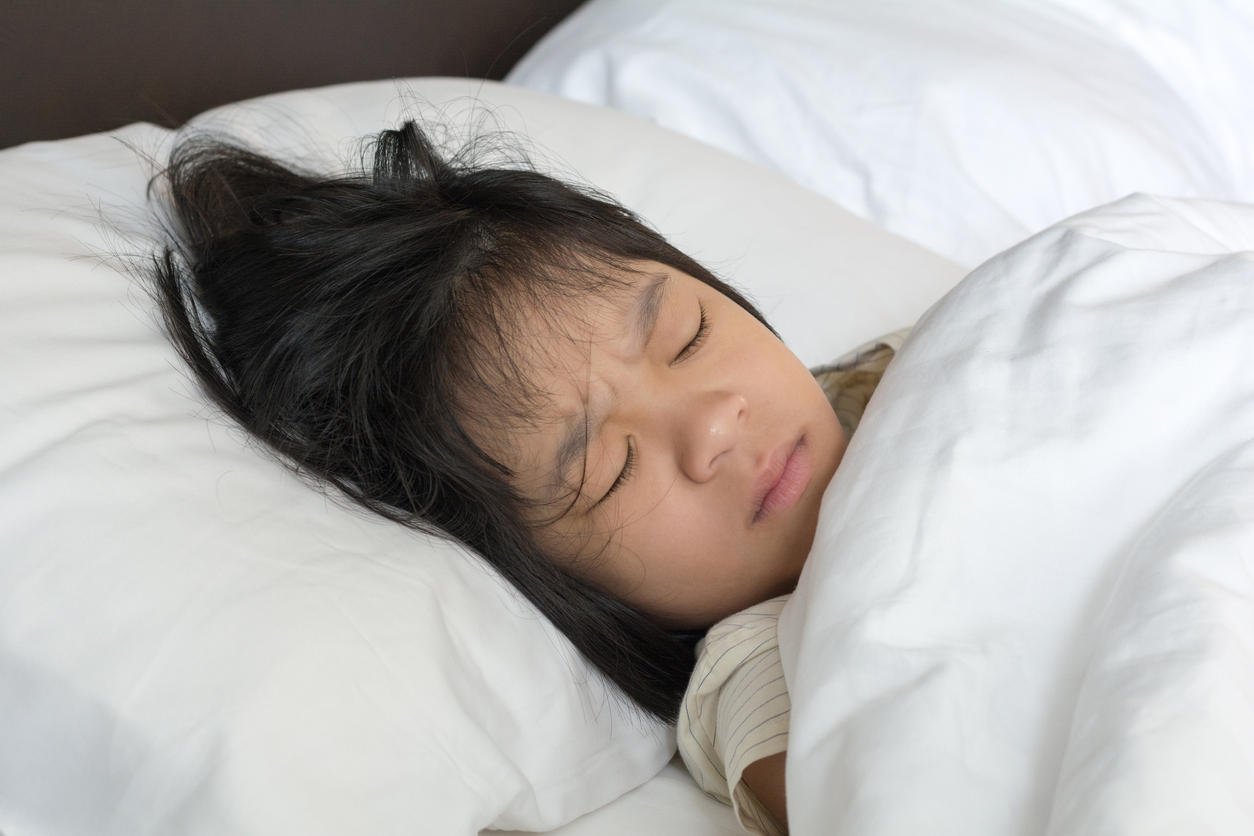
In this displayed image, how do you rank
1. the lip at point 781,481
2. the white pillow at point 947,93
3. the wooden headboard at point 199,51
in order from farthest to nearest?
the white pillow at point 947,93, the wooden headboard at point 199,51, the lip at point 781,481

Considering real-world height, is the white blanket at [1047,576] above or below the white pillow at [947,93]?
below

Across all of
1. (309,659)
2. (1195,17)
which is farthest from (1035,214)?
(309,659)

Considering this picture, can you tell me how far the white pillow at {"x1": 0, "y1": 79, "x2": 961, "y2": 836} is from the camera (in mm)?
536

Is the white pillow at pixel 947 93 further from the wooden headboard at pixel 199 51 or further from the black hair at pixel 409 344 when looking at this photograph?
the black hair at pixel 409 344

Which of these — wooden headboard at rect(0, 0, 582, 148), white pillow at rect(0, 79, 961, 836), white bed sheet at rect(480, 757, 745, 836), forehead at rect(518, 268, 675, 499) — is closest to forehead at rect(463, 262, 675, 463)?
forehead at rect(518, 268, 675, 499)

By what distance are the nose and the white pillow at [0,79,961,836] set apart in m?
0.17

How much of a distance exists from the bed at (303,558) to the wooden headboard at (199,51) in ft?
0.35

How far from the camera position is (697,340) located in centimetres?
84

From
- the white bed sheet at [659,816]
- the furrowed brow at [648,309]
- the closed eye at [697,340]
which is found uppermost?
the furrowed brow at [648,309]

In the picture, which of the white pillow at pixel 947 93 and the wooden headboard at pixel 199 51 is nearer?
the wooden headboard at pixel 199 51

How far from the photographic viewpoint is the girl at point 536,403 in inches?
30.4

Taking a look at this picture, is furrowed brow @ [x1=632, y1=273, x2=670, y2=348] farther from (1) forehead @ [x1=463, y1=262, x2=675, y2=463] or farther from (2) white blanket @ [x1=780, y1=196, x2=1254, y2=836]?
(2) white blanket @ [x1=780, y1=196, x2=1254, y2=836]

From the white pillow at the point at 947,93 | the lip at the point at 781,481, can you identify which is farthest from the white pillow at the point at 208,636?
the white pillow at the point at 947,93

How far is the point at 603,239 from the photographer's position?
886 mm
